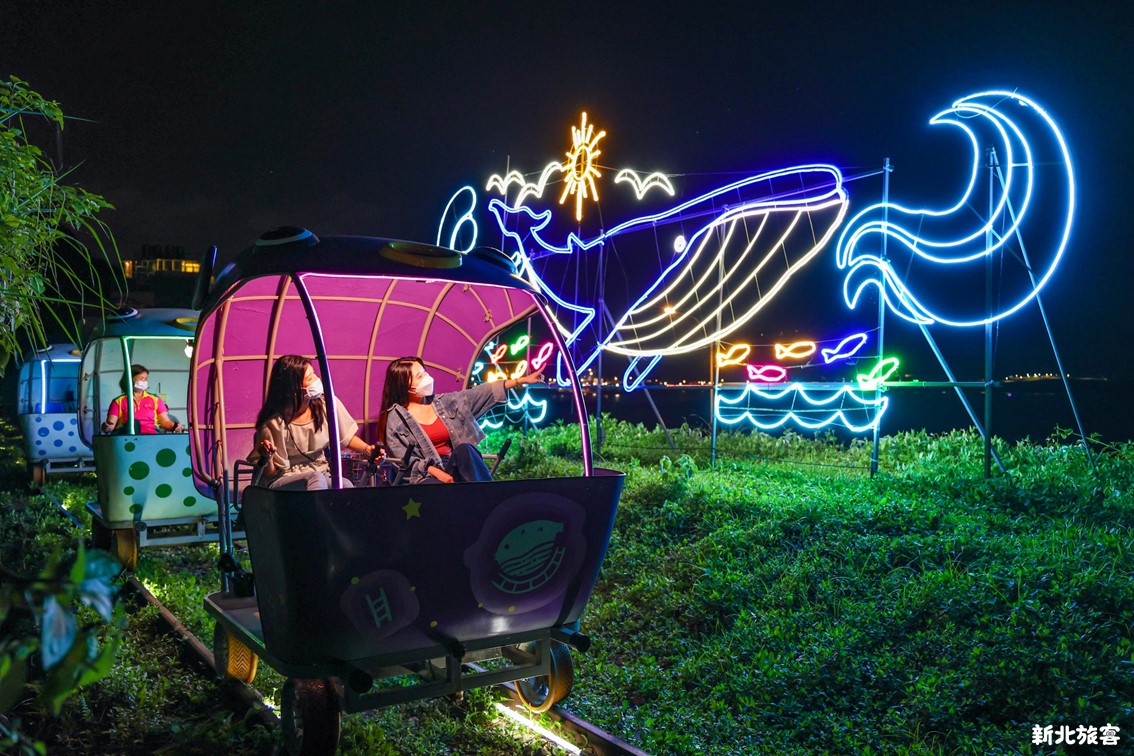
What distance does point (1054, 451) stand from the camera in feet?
32.0

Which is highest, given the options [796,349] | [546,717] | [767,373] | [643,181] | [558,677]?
[643,181]

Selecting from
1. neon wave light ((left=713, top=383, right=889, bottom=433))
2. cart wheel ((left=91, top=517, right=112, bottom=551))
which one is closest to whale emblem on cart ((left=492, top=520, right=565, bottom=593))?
cart wheel ((left=91, top=517, right=112, bottom=551))

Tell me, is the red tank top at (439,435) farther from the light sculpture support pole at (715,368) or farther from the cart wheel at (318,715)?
the light sculpture support pole at (715,368)

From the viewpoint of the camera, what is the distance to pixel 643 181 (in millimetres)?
13242

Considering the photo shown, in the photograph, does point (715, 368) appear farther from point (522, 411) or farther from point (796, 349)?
point (522, 411)

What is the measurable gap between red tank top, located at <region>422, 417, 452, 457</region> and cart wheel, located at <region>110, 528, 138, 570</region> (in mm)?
3786

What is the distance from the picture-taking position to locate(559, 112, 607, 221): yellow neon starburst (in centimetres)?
1393

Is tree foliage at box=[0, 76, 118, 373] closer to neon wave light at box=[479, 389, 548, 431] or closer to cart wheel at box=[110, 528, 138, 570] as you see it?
cart wheel at box=[110, 528, 138, 570]

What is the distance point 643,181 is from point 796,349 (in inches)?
164

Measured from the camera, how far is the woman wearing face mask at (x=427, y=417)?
5637 millimetres

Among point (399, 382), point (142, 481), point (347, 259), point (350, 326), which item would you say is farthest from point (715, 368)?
point (347, 259)

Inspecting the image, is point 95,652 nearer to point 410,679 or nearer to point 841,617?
point 410,679

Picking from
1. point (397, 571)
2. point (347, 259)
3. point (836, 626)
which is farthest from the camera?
point (836, 626)

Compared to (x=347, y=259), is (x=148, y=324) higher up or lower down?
lower down
